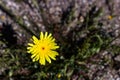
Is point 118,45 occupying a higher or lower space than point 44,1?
lower

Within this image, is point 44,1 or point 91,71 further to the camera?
point 44,1

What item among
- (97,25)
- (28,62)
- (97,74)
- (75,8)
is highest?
(75,8)

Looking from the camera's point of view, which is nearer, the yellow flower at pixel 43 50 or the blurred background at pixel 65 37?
the yellow flower at pixel 43 50

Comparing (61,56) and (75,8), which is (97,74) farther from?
(75,8)

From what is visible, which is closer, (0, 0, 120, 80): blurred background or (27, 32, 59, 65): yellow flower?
(27, 32, 59, 65): yellow flower

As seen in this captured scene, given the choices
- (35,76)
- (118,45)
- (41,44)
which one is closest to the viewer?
(41,44)

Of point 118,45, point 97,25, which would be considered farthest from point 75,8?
point 118,45

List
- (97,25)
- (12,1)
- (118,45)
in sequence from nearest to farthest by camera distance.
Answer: (118,45), (97,25), (12,1)

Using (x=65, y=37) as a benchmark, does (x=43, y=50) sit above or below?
below
